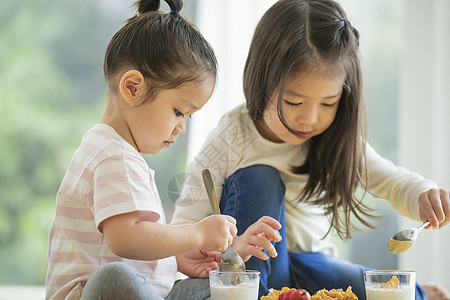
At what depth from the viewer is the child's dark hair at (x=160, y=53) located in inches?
40.3

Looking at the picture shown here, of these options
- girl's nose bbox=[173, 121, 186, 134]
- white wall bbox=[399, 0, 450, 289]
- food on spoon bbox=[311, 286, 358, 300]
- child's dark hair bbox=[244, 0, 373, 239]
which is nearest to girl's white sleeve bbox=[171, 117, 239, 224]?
child's dark hair bbox=[244, 0, 373, 239]

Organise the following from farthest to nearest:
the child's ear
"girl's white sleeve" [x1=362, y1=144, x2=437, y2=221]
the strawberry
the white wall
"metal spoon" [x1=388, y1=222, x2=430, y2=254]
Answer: the white wall → "girl's white sleeve" [x1=362, y1=144, x2=437, y2=221] → "metal spoon" [x1=388, y1=222, x2=430, y2=254] → the child's ear → the strawberry

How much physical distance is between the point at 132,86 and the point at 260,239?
1.32 ft

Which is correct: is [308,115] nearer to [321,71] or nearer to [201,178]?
[321,71]

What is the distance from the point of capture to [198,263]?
1.24 metres

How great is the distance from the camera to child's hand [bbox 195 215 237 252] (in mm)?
943

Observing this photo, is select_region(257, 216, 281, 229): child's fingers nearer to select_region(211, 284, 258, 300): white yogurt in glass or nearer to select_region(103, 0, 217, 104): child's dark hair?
select_region(211, 284, 258, 300): white yogurt in glass

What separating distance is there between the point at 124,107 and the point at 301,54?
0.48 m

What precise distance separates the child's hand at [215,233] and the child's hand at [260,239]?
0.14 metres

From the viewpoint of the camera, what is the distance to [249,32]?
222cm

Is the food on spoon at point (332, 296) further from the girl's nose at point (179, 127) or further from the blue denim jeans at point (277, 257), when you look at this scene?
the girl's nose at point (179, 127)

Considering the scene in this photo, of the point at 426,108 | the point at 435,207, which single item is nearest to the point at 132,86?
the point at 435,207

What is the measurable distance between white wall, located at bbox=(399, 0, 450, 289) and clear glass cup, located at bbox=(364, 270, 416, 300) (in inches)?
43.6

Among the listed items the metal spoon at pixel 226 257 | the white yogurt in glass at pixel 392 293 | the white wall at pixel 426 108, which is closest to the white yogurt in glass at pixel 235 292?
the metal spoon at pixel 226 257
